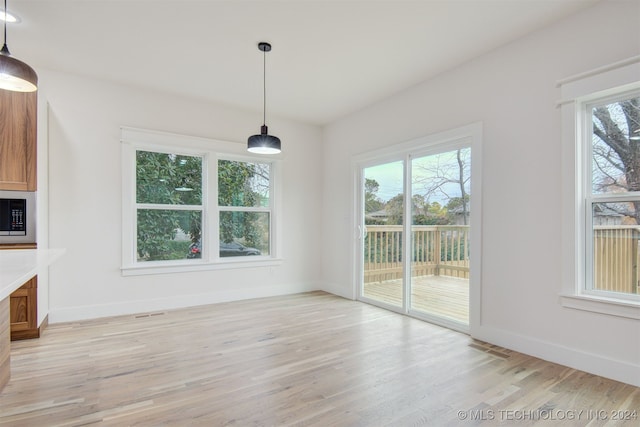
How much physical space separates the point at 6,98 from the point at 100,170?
1.08 m

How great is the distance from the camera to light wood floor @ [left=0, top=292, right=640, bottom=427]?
2.02 meters

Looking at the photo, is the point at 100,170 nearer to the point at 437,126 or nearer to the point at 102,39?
the point at 102,39

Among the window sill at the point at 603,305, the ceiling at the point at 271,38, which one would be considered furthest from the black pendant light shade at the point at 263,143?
the window sill at the point at 603,305

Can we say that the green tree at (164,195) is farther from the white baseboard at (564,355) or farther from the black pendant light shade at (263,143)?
the white baseboard at (564,355)

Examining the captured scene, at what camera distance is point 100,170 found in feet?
13.2

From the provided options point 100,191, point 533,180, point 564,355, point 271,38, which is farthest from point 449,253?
point 100,191

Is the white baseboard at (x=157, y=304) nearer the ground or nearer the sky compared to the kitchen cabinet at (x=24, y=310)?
nearer the ground

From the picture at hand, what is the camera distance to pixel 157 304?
432cm

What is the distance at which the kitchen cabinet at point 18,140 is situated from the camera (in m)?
3.18

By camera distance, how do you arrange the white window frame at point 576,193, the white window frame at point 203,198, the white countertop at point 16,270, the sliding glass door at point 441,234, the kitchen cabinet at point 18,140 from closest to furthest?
the white countertop at point 16,270 < the white window frame at point 576,193 < the kitchen cabinet at point 18,140 < the sliding glass door at point 441,234 < the white window frame at point 203,198

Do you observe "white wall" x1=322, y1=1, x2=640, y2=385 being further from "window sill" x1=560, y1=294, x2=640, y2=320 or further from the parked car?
the parked car

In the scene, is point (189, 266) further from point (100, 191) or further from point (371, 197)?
point (371, 197)

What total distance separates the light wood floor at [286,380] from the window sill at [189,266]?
2.33 feet

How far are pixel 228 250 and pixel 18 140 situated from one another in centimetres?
263
